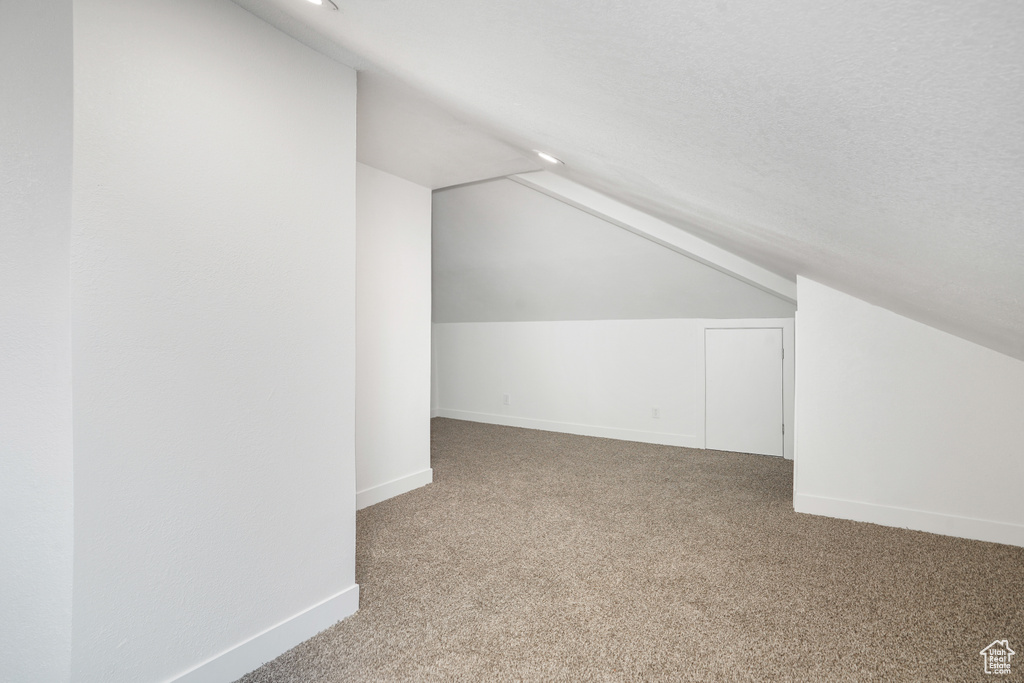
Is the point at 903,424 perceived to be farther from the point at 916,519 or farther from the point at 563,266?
the point at 563,266

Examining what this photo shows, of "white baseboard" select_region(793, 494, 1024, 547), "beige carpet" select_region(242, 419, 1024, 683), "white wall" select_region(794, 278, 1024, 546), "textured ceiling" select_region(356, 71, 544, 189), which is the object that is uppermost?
"textured ceiling" select_region(356, 71, 544, 189)

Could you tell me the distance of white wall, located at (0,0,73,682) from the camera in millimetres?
1442

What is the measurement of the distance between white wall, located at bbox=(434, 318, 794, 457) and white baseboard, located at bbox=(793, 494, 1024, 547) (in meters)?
1.54

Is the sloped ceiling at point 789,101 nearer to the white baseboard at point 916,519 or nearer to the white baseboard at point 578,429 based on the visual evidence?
the white baseboard at point 916,519

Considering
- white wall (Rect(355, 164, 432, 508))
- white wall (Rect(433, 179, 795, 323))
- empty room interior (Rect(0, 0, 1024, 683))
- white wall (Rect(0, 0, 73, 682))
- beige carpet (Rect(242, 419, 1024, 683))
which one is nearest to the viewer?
empty room interior (Rect(0, 0, 1024, 683))

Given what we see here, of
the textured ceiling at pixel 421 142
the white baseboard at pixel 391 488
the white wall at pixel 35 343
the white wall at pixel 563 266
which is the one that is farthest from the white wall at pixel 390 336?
the white wall at pixel 35 343

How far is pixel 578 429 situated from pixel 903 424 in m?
3.28

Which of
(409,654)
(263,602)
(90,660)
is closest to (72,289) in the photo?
(90,660)

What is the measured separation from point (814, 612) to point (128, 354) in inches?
103

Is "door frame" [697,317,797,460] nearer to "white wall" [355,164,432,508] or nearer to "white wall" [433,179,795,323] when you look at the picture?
"white wall" [433,179,795,323]

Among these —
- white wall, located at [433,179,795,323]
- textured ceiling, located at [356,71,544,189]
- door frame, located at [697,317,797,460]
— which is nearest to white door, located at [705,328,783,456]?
door frame, located at [697,317,797,460]

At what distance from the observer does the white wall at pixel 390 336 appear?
3.49 metres

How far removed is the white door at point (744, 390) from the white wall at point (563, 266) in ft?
0.83

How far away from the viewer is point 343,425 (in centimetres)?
217
